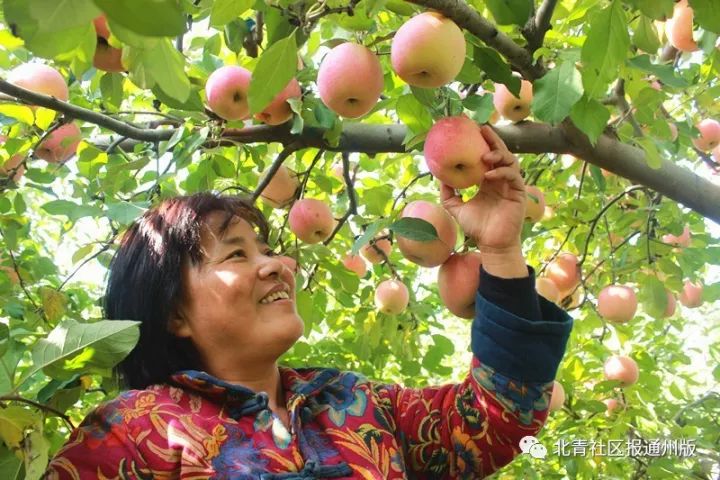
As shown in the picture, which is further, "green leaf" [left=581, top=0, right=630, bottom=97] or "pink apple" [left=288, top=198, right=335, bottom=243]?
"pink apple" [left=288, top=198, right=335, bottom=243]

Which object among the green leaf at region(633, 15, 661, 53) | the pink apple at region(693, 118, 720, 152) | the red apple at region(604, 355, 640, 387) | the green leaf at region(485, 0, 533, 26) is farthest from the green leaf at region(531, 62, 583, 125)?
the pink apple at region(693, 118, 720, 152)

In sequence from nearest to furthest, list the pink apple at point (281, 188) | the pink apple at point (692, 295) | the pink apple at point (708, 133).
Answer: the pink apple at point (281, 188)
the pink apple at point (708, 133)
the pink apple at point (692, 295)

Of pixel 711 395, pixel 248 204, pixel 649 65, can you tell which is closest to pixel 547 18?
pixel 649 65

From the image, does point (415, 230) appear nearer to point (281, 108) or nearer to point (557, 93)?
point (557, 93)

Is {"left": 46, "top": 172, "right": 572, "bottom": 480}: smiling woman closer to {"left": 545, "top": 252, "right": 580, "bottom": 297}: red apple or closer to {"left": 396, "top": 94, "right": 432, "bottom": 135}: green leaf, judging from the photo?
{"left": 396, "top": 94, "right": 432, "bottom": 135}: green leaf

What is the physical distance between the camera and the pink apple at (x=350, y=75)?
1.50 metres

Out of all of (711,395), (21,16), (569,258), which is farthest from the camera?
(711,395)

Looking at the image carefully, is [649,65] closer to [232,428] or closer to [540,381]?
[540,381]

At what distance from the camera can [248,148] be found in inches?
88.2

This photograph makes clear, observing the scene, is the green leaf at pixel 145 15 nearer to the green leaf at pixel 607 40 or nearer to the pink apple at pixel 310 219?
the green leaf at pixel 607 40

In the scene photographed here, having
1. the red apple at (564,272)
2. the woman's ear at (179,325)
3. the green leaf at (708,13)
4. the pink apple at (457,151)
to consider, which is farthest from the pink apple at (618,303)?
the woman's ear at (179,325)

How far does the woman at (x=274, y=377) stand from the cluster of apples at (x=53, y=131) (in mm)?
832

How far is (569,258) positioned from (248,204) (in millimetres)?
1605

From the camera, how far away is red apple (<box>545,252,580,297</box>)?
2826 mm
